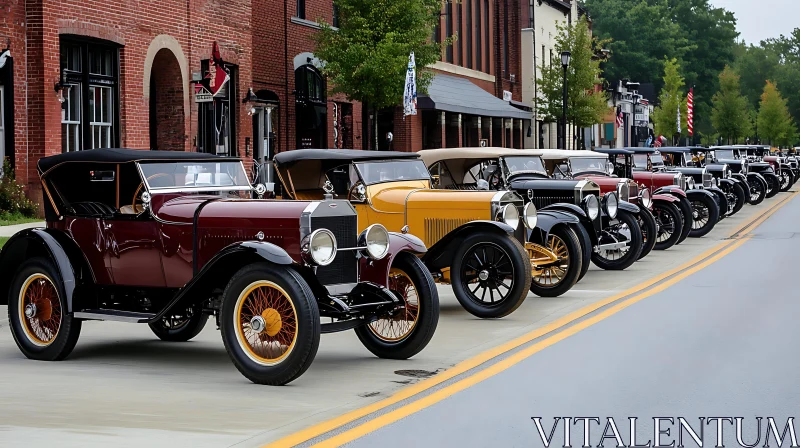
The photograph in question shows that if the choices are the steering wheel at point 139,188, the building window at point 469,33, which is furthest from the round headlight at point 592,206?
the building window at point 469,33

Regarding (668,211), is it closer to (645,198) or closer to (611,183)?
(645,198)

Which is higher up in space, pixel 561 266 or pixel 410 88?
pixel 410 88

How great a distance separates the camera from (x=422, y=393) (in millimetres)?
8695

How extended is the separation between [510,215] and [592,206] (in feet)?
12.2

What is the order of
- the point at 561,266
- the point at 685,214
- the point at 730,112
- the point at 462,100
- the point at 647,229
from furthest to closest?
1. the point at 730,112
2. the point at 462,100
3. the point at 685,214
4. the point at 647,229
5. the point at 561,266

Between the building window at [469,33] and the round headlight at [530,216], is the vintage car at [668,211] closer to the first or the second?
the round headlight at [530,216]

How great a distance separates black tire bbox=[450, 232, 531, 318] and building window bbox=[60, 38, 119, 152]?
499 inches

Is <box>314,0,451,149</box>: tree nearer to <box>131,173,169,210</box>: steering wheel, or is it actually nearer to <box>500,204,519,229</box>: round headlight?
<box>500,204,519,229</box>: round headlight

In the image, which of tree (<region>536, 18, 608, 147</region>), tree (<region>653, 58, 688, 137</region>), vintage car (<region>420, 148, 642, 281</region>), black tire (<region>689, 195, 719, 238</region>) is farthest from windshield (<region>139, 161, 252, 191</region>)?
tree (<region>653, 58, 688, 137</region>)

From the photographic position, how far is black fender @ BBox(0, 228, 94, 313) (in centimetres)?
1038

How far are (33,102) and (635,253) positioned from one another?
11364 mm

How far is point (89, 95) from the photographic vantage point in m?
24.9

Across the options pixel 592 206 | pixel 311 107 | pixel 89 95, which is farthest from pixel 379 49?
pixel 592 206

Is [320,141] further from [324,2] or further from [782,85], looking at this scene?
[782,85]
